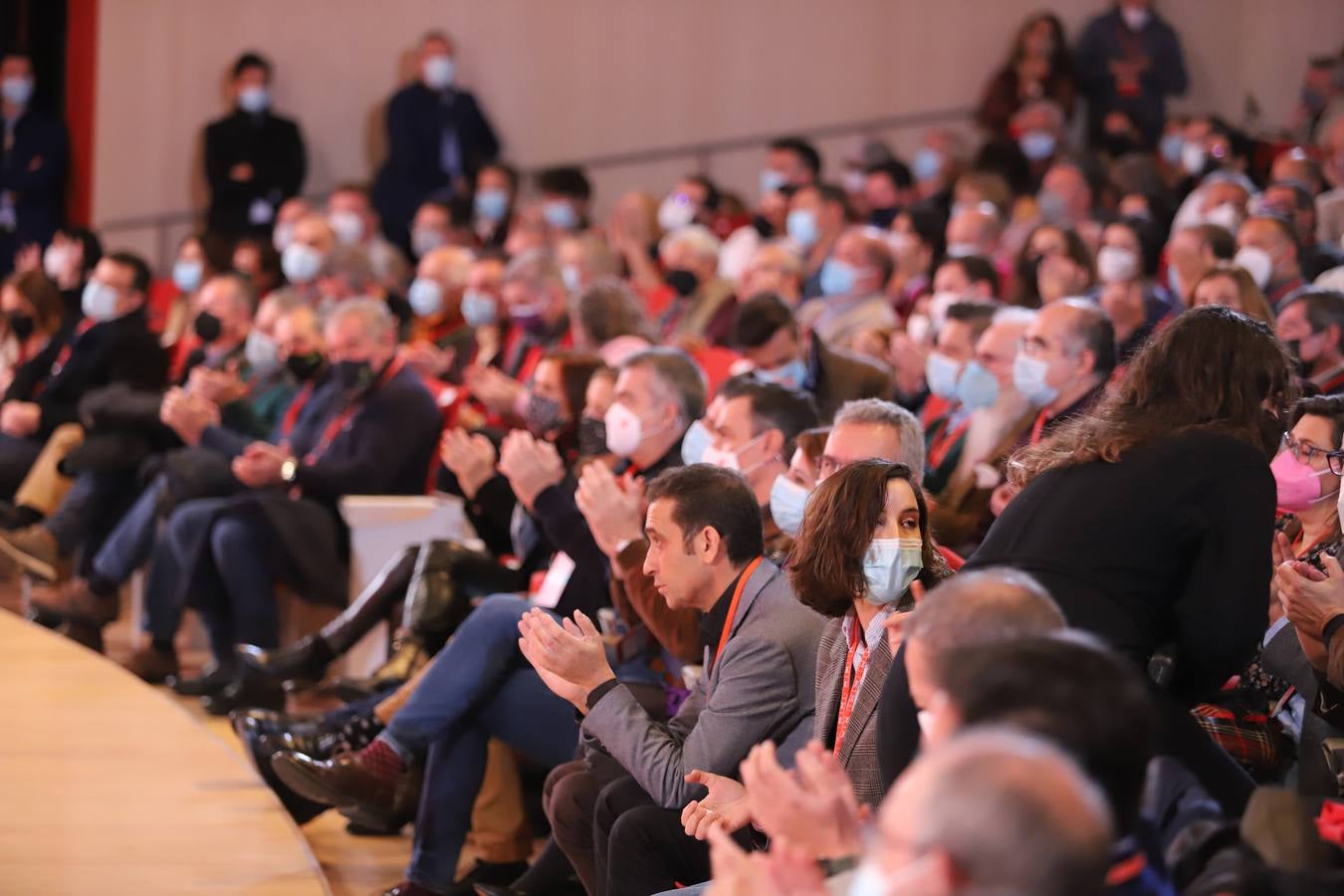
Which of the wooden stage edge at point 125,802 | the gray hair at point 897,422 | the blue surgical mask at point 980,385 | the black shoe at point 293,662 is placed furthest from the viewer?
the black shoe at point 293,662

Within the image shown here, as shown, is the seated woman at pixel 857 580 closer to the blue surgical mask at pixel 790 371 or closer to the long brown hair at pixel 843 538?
the long brown hair at pixel 843 538

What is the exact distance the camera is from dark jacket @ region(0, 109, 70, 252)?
1037 centimetres

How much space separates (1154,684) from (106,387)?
4911 millimetres

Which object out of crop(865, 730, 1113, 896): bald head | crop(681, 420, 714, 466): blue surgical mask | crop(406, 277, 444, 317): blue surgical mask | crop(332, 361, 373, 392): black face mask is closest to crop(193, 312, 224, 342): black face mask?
Result: crop(406, 277, 444, 317): blue surgical mask

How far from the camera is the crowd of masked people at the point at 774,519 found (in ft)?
6.19

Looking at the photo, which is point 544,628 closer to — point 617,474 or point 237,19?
point 617,474

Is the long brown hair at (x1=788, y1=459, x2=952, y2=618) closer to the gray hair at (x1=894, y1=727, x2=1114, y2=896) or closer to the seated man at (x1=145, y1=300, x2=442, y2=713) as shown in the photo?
the gray hair at (x1=894, y1=727, x2=1114, y2=896)

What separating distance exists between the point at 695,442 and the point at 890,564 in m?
1.45

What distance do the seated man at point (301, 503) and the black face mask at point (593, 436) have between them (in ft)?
4.07

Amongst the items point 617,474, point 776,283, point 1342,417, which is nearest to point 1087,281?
point 776,283

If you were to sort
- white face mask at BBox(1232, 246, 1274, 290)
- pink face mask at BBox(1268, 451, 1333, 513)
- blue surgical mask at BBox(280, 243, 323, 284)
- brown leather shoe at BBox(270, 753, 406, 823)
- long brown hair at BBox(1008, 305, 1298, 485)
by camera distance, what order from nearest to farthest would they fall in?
long brown hair at BBox(1008, 305, 1298, 485) → pink face mask at BBox(1268, 451, 1333, 513) → brown leather shoe at BBox(270, 753, 406, 823) → white face mask at BBox(1232, 246, 1274, 290) → blue surgical mask at BBox(280, 243, 323, 284)

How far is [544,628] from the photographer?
9.43ft

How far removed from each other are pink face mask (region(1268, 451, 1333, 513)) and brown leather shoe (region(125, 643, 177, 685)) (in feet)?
12.1

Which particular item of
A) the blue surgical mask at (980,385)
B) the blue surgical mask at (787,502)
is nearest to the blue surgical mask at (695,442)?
the blue surgical mask at (787,502)
